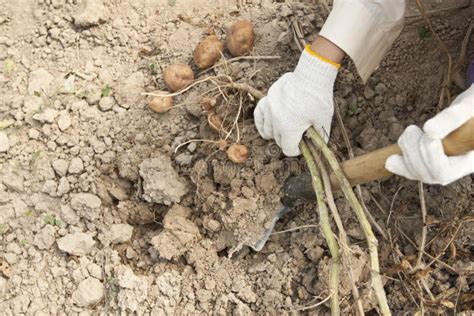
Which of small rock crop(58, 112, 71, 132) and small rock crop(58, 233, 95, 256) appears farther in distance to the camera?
small rock crop(58, 112, 71, 132)

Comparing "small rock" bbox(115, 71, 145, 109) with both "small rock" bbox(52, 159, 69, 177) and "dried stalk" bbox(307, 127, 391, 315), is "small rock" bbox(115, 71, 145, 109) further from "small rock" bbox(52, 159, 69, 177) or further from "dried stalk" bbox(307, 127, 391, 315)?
"dried stalk" bbox(307, 127, 391, 315)

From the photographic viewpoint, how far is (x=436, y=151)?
132 cm

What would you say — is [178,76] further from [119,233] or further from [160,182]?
[119,233]

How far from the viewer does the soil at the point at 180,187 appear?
1702 millimetres

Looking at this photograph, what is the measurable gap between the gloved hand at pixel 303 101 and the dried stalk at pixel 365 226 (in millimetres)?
70

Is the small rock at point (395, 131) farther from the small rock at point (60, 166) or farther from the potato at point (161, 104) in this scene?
the small rock at point (60, 166)

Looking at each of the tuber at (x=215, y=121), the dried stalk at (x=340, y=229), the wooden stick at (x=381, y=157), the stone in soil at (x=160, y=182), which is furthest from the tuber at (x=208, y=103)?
the wooden stick at (x=381, y=157)

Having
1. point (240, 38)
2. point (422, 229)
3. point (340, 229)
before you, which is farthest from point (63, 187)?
point (422, 229)

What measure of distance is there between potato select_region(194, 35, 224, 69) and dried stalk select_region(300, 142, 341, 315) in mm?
455

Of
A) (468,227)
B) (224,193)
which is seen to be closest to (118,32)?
(224,193)

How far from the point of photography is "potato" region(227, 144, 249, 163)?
1.73 metres

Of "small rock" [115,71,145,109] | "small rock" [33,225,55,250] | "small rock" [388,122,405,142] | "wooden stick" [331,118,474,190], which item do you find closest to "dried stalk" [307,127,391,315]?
"wooden stick" [331,118,474,190]

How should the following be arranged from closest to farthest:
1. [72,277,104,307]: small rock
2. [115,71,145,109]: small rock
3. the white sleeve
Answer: the white sleeve
[72,277,104,307]: small rock
[115,71,145,109]: small rock

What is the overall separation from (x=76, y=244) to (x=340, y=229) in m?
0.84
